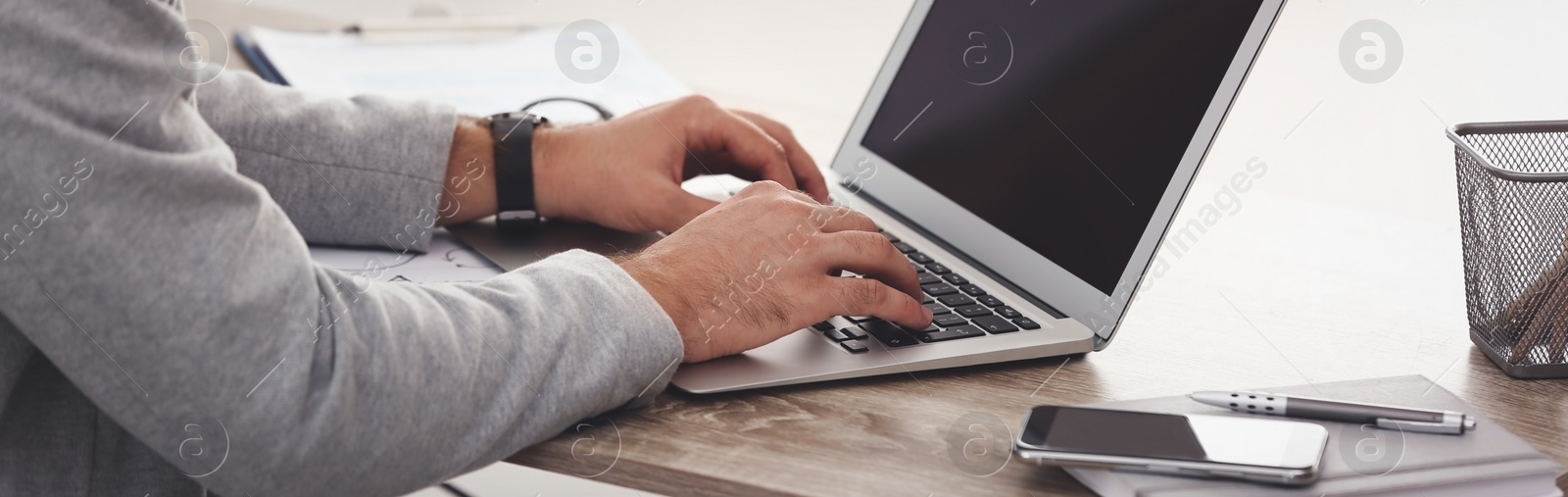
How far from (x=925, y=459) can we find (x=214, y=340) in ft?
1.07

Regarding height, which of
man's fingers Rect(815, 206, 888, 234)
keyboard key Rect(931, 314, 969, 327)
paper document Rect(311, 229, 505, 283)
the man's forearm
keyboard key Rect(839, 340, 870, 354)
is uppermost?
man's fingers Rect(815, 206, 888, 234)

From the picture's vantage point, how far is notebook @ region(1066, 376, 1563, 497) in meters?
0.53

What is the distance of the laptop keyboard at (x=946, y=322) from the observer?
2.31 ft

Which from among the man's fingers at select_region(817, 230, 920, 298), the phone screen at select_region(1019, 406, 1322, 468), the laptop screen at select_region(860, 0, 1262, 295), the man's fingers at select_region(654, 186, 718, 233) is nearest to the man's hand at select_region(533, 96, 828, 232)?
the man's fingers at select_region(654, 186, 718, 233)

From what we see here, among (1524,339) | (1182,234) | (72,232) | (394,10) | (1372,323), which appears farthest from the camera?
(394,10)

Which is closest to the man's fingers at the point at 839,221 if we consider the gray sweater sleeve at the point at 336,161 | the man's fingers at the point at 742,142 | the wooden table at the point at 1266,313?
the wooden table at the point at 1266,313

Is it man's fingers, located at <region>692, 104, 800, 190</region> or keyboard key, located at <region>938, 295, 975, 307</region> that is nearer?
keyboard key, located at <region>938, 295, 975, 307</region>

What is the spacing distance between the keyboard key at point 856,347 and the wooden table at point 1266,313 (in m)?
0.03

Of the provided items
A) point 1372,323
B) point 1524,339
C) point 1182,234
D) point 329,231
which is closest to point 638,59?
point 329,231

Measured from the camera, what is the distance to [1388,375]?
710 millimetres

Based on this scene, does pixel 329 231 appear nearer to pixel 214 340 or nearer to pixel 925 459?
pixel 214 340

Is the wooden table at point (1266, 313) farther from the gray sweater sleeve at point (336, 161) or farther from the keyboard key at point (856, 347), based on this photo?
the gray sweater sleeve at point (336, 161)

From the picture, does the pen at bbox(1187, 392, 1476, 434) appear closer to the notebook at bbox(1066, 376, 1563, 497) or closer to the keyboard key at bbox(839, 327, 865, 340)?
the notebook at bbox(1066, 376, 1563, 497)

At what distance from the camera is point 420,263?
2.85 ft
